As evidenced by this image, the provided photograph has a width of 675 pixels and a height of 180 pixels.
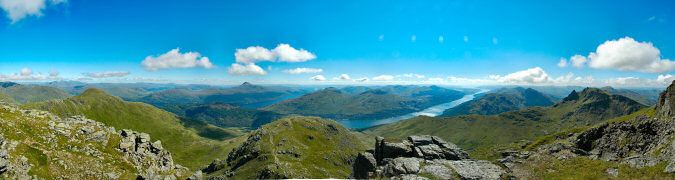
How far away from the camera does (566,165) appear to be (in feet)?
111

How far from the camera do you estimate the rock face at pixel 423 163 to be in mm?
31500

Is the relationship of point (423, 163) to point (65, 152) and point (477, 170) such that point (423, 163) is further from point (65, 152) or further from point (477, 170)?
point (65, 152)

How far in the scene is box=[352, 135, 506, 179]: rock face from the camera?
31.5 m

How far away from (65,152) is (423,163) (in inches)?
2782

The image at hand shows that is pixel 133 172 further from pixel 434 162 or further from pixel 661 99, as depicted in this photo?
pixel 661 99

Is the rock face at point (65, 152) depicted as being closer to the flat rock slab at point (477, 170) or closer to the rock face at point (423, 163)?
the rock face at point (423, 163)

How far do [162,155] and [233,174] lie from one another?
124393mm

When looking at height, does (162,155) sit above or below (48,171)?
below

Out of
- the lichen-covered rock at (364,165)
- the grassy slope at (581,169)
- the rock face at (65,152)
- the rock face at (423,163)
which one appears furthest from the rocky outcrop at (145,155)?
Answer: the grassy slope at (581,169)

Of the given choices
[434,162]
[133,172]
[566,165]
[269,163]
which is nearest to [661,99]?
[566,165]

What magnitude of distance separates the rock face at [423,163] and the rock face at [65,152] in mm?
52849

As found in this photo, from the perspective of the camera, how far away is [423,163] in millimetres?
36062

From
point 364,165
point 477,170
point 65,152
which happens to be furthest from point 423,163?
point 65,152

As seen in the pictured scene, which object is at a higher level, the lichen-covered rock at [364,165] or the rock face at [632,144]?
the rock face at [632,144]
